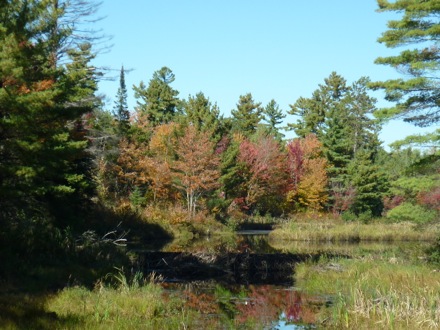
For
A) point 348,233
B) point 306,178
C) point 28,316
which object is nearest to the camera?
point 28,316

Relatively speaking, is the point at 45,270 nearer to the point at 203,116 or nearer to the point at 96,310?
the point at 96,310

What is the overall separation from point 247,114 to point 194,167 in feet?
138

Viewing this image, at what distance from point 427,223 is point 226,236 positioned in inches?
747

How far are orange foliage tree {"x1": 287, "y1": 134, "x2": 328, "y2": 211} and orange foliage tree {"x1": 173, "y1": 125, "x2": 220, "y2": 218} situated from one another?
14594 millimetres

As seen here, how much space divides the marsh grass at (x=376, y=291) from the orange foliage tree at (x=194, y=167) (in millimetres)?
25349

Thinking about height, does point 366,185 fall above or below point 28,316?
above

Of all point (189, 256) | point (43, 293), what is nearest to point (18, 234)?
point (43, 293)

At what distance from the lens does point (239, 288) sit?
17719 mm

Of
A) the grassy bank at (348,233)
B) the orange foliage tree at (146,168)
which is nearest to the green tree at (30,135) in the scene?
the grassy bank at (348,233)

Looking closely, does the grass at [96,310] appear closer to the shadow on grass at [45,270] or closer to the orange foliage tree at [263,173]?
the shadow on grass at [45,270]

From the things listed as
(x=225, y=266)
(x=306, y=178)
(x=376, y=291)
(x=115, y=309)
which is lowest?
(x=225, y=266)

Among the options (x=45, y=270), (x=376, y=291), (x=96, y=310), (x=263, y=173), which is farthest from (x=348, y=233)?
(x=96, y=310)

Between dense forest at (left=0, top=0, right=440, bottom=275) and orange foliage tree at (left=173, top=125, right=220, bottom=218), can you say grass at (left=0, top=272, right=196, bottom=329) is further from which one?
orange foliage tree at (left=173, top=125, right=220, bottom=218)

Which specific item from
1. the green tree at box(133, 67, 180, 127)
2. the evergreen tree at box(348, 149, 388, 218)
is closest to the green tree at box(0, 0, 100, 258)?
the evergreen tree at box(348, 149, 388, 218)
